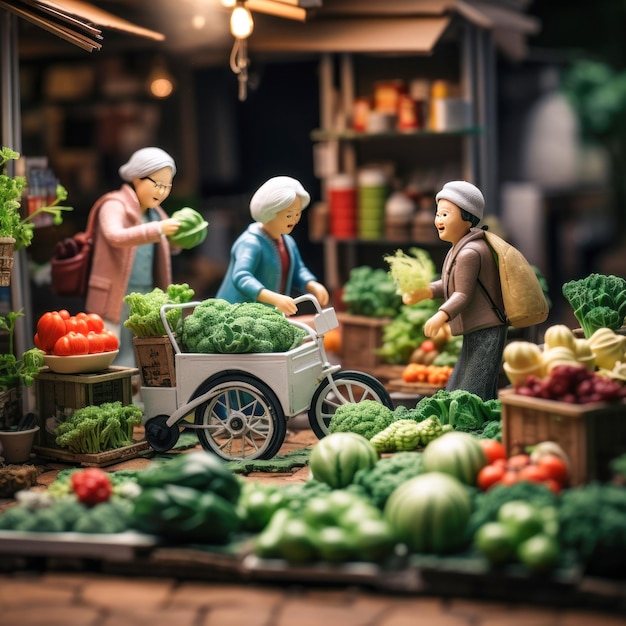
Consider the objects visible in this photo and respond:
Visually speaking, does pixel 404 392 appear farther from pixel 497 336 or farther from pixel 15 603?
pixel 15 603

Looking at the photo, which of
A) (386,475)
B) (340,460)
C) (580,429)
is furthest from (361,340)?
(580,429)

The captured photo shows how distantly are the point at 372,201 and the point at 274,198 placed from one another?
3363 millimetres

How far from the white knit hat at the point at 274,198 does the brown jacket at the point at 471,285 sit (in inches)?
45.4

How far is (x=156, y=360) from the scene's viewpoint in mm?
7316

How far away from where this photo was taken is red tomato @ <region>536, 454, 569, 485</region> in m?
5.43

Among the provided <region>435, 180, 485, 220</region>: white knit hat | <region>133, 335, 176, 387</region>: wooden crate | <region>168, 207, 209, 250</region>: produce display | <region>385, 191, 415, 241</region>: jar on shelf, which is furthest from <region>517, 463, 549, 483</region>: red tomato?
<region>385, 191, 415, 241</region>: jar on shelf

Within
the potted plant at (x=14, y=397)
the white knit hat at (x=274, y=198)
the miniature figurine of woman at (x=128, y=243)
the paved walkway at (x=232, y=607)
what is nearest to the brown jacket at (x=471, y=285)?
the white knit hat at (x=274, y=198)

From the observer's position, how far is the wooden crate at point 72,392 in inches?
283

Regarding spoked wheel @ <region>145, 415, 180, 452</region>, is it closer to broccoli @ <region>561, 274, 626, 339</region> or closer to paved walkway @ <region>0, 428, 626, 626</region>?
paved walkway @ <region>0, 428, 626, 626</region>

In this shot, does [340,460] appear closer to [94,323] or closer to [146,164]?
[94,323]

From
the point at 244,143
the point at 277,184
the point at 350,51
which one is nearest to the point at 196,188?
the point at 244,143

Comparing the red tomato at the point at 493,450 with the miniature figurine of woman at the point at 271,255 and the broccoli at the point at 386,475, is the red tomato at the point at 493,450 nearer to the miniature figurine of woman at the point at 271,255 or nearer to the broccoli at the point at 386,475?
the broccoli at the point at 386,475

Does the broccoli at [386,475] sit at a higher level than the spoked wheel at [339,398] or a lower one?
lower

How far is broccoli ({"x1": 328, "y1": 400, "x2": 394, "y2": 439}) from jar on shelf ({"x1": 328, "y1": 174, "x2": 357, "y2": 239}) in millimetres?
4279
